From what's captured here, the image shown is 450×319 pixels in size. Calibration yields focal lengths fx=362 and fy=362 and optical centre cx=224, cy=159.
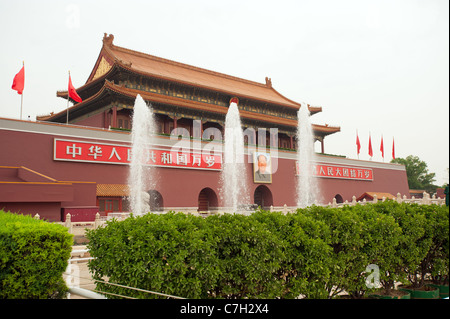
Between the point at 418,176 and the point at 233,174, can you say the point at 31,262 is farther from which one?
the point at 418,176

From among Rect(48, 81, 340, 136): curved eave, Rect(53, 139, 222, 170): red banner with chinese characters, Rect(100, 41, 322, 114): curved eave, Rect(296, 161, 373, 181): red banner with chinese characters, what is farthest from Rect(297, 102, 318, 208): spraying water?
Rect(53, 139, 222, 170): red banner with chinese characters

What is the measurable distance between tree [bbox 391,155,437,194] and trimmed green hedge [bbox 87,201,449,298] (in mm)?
46880

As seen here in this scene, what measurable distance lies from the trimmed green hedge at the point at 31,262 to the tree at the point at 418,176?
166ft

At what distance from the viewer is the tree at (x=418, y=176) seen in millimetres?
47116

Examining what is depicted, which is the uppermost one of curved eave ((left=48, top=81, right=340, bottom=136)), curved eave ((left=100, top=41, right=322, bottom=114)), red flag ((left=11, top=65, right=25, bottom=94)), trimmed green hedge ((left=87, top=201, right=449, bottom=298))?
curved eave ((left=100, top=41, right=322, bottom=114))

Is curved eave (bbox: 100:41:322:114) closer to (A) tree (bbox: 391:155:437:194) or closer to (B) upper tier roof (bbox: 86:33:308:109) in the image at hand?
(B) upper tier roof (bbox: 86:33:308:109)

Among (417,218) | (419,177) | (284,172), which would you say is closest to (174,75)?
(284,172)

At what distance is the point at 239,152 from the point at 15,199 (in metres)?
12.2

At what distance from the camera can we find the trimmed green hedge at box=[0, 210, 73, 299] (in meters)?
3.42

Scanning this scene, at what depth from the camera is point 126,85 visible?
2027cm

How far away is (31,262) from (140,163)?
1464 cm

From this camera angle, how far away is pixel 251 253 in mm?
3910

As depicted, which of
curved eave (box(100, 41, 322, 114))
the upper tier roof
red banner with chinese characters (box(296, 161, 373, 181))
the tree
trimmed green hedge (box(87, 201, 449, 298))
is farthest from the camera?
the tree

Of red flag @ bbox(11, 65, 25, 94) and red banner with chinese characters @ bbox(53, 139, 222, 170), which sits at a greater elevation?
red flag @ bbox(11, 65, 25, 94)
